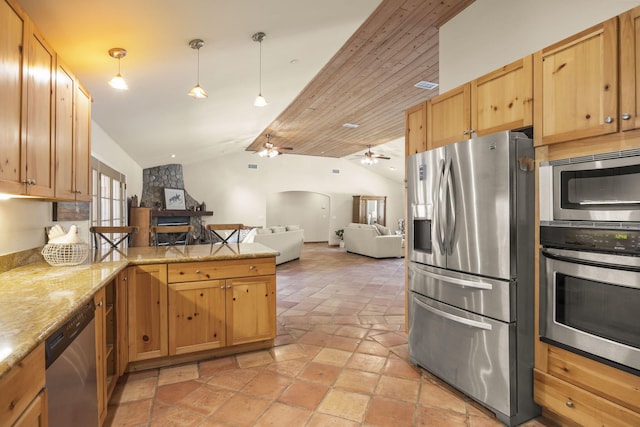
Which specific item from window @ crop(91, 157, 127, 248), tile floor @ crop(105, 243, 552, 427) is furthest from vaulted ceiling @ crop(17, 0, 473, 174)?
tile floor @ crop(105, 243, 552, 427)

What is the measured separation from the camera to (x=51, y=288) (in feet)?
5.65

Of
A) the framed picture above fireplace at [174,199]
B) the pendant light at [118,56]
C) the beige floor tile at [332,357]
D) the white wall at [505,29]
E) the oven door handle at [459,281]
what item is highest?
the white wall at [505,29]

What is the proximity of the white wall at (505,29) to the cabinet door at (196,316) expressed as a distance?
282 cm

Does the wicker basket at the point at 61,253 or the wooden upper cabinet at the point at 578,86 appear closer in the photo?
the wooden upper cabinet at the point at 578,86

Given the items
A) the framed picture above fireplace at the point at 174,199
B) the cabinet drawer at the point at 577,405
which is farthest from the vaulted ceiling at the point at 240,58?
the framed picture above fireplace at the point at 174,199

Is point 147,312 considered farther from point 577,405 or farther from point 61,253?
point 577,405

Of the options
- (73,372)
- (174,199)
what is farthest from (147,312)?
(174,199)

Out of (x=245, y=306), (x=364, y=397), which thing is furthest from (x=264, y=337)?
(x=364, y=397)

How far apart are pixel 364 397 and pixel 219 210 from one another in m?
8.98

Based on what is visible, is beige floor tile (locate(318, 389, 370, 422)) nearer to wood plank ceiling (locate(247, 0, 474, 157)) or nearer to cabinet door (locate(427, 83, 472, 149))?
cabinet door (locate(427, 83, 472, 149))

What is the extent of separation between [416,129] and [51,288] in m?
2.82

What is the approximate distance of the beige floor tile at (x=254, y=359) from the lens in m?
2.82

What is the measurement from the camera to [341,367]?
9.11 ft

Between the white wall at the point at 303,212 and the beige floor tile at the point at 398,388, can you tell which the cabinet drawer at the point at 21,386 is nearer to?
the beige floor tile at the point at 398,388
